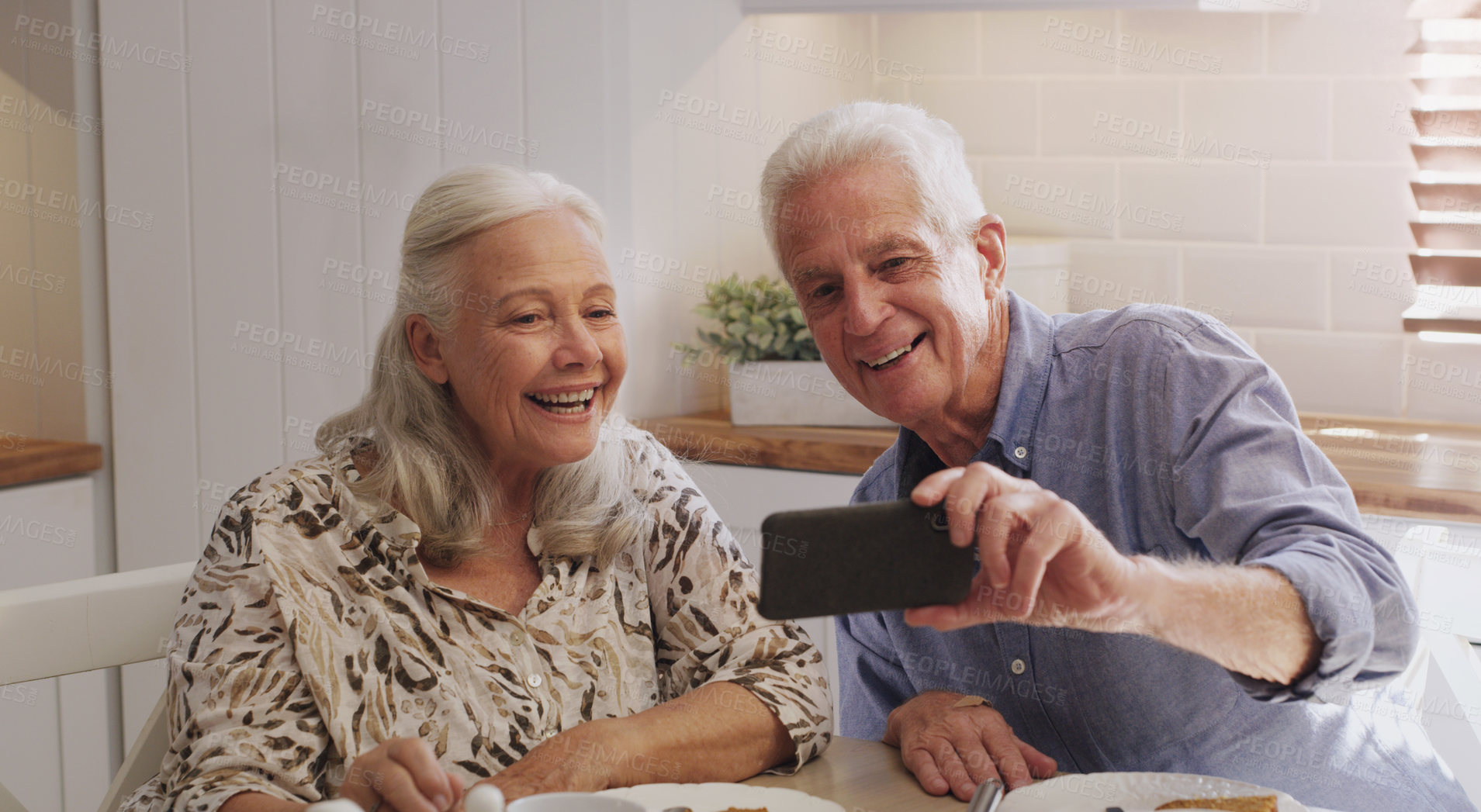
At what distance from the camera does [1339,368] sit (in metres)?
2.30

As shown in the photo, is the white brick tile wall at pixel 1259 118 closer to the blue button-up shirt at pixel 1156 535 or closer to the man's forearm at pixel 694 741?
the blue button-up shirt at pixel 1156 535

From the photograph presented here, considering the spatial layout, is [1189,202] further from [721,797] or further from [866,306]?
[721,797]

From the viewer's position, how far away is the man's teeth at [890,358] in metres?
1.25

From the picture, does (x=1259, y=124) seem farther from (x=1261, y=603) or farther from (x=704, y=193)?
(x=1261, y=603)

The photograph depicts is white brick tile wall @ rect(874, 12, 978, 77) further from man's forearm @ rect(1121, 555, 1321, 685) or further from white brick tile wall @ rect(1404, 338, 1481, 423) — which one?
man's forearm @ rect(1121, 555, 1321, 685)

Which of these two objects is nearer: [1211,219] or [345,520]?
[345,520]

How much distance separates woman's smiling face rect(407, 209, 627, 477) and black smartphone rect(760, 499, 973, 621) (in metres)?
0.55

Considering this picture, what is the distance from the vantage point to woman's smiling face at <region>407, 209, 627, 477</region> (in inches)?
50.8

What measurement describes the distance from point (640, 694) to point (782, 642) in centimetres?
17

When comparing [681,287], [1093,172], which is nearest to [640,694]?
[681,287]

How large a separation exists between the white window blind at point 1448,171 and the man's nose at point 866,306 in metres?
1.48

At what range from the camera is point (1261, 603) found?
2.90 feet

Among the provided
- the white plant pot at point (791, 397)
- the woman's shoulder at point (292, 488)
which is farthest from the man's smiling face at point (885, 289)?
the white plant pot at point (791, 397)

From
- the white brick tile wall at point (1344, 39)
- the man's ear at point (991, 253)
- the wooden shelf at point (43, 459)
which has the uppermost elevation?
the white brick tile wall at point (1344, 39)
